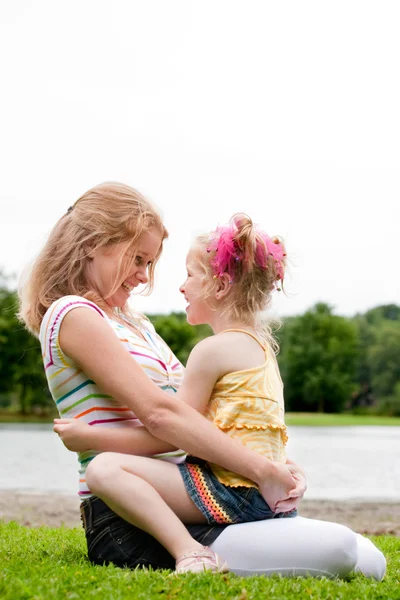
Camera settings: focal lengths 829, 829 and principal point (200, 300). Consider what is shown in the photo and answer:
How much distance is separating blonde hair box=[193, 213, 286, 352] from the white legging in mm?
912

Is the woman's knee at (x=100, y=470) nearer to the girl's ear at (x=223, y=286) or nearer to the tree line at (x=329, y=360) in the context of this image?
the girl's ear at (x=223, y=286)

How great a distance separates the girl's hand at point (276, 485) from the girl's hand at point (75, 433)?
811 mm

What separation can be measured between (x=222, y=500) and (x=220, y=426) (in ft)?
1.08

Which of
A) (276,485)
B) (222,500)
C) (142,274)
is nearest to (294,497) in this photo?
(276,485)

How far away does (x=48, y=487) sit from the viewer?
12.5 m

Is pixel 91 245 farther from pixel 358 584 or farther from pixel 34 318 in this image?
pixel 358 584

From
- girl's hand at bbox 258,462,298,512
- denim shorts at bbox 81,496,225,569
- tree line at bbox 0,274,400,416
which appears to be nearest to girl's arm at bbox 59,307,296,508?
girl's hand at bbox 258,462,298,512

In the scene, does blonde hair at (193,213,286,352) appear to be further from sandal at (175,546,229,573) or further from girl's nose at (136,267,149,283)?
sandal at (175,546,229,573)

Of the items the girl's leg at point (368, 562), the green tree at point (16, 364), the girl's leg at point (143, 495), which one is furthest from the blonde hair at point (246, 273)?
the green tree at point (16, 364)

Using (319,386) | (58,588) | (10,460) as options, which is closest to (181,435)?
(58,588)

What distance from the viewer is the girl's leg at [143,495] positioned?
359 cm

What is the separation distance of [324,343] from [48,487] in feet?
218

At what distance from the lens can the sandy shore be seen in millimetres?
9039

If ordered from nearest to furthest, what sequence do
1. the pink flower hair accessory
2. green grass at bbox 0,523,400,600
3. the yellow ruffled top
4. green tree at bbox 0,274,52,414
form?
green grass at bbox 0,523,400,600 → the yellow ruffled top → the pink flower hair accessory → green tree at bbox 0,274,52,414
